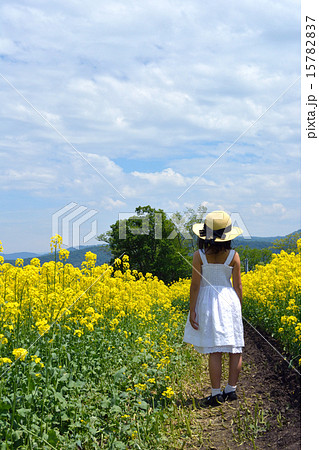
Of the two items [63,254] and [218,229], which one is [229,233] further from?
[63,254]

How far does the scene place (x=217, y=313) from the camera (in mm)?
4617

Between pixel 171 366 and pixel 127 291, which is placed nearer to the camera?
pixel 171 366

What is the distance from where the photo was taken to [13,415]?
305cm

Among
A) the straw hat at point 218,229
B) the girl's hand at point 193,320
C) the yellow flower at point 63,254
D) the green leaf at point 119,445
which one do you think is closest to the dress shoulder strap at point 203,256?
the straw hat at point 218,229

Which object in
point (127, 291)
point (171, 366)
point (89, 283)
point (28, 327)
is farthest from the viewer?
point (127, 291)

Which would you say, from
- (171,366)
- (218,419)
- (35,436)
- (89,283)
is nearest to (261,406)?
(218,419)

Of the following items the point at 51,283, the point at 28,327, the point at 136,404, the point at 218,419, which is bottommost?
the point at 218,419

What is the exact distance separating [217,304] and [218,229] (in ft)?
2.84

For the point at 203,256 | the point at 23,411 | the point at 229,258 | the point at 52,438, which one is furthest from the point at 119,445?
the point at 229,258

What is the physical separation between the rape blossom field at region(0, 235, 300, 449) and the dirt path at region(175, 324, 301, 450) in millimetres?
282

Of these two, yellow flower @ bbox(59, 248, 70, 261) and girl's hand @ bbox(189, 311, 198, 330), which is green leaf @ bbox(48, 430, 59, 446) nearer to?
girl's hand @ bbox(189, 311, 198, 330)

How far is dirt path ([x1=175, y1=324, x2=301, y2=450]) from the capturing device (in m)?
3.60

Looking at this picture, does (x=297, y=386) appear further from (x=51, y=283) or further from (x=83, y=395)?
(x=51, y=283)

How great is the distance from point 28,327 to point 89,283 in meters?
1.59
